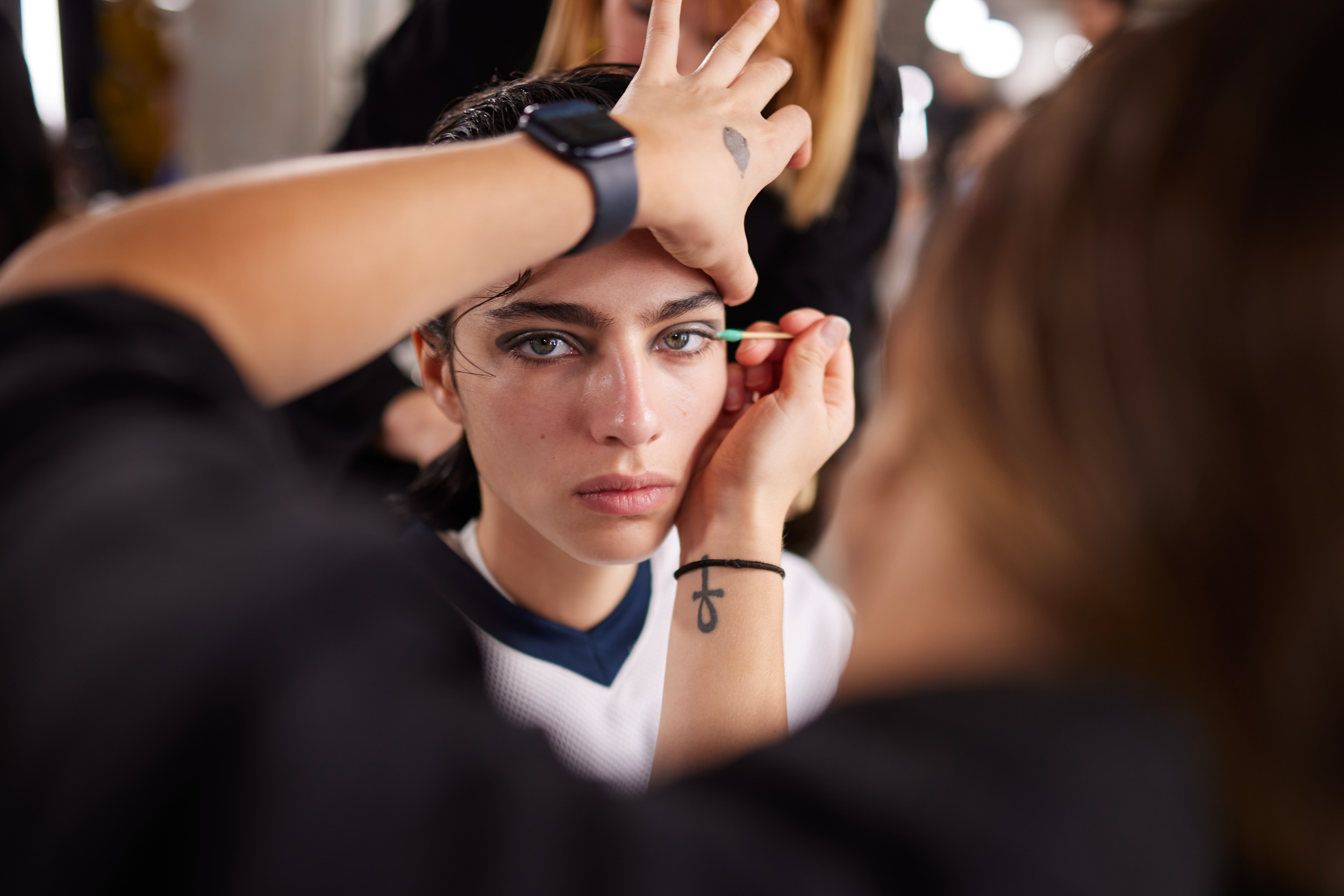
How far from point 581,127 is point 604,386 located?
0.32 metres

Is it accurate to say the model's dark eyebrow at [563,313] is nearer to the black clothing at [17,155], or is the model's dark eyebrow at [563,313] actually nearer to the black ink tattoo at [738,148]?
the black ink tattoo at [738,148]

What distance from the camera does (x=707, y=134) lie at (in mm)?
635

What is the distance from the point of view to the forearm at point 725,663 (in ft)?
2.29

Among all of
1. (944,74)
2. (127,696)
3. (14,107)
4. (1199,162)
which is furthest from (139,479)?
(944,74)

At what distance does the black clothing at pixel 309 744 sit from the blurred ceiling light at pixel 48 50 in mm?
3532

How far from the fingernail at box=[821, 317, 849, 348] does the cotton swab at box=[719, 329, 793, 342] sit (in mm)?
32

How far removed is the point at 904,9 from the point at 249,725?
999 centimetres

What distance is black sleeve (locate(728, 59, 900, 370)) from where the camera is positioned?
911mm

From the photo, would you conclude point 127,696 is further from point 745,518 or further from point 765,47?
point 765,47

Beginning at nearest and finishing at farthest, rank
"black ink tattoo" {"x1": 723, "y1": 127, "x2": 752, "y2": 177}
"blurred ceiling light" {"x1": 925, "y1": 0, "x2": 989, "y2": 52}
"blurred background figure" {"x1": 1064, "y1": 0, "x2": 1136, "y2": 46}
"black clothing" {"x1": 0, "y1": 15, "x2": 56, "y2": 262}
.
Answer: "black ink tattoo" {"x1": 723, "y1": 127, "x2": 752, "y2": 177}
"black clothing" {"x1": 0, "y1": 15, "x2": 56, "y2": 262}
"blurred background figure" {"x1": 1064, "y1": 0, "x2": 1136, "y2": 46}
"blurred ceiling light" {"x1": 925, "y1": 0, "x2": 989, "y2": 52}

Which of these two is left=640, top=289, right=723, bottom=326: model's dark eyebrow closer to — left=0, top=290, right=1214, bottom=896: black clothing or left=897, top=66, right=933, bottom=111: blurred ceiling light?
left=0, top=290, right=1214, bottom=896: black clothing

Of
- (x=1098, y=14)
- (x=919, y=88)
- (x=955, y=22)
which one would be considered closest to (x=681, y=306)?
(x=1098, y=14)

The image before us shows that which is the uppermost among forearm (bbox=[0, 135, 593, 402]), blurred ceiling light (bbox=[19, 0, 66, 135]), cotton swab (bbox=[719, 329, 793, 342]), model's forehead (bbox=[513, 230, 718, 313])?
forearm (bbox=[0, 135, 593, 402])

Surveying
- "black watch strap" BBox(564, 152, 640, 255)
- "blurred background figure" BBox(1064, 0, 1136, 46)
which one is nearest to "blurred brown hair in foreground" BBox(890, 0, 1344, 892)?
"black watch strap" BBox(564, 152, 640, 255)
